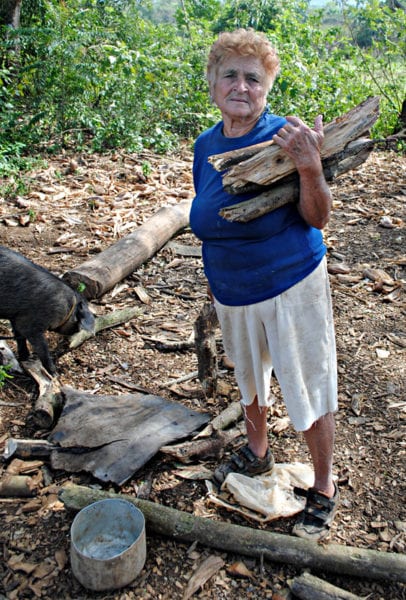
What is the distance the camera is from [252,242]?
9.07ft

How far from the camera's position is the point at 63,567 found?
303cm

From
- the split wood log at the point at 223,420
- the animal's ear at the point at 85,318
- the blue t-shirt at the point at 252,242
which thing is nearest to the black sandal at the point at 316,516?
the split wood log at the point at 223,420

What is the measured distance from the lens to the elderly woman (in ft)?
8.89

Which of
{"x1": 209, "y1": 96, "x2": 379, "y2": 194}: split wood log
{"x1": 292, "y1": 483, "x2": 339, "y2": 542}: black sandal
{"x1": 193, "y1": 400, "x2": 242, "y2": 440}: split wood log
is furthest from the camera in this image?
{"x1": 193, "y1": 400, "x2": 242, "y2": 440}: split wood log

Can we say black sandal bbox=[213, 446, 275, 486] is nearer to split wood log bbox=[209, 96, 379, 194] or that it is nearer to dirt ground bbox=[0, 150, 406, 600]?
dirt ground bbox=[0, 150, 406, 600]

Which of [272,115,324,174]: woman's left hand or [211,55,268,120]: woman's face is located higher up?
[211,55,268,120]: woman's face

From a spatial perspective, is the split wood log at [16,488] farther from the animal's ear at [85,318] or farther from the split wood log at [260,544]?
the animal's ear at [85,318]

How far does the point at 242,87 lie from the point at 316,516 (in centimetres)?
239

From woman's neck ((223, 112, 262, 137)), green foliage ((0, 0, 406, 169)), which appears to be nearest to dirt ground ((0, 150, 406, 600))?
green foliage ((0, 0, 406, 169))

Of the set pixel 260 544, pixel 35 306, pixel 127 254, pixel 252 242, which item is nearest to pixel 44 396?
pixel 35 306

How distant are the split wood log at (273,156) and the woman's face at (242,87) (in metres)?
0.24

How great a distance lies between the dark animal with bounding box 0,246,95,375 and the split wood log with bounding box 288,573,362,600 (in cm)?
281

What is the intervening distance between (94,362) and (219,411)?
1363 mm

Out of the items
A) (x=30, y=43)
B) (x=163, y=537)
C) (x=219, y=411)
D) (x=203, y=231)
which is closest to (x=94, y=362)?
(x=219, y=411)
